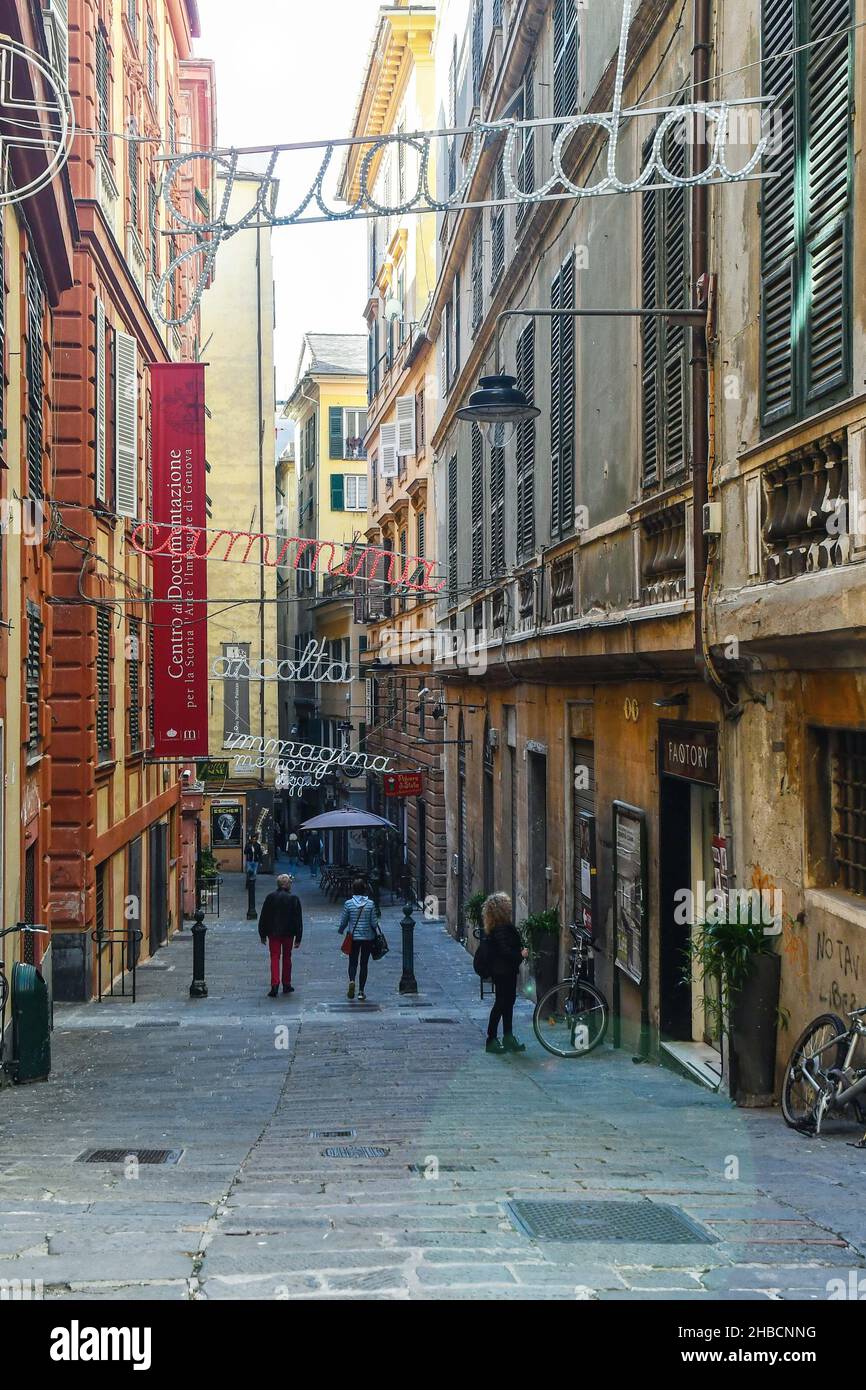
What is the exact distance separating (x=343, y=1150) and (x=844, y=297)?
5.56 meters

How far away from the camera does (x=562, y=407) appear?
50.4 ft

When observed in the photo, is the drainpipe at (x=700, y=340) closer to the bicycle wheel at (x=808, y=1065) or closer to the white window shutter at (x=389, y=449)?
the bicycle wheel at (x=808, y=1065)

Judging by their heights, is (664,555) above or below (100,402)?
below

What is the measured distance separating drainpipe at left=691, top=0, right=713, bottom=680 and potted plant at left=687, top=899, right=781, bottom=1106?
1716 millimetres

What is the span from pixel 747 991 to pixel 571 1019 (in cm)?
404

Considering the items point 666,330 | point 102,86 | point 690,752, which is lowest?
point 690,752

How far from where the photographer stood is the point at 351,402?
55.2 m

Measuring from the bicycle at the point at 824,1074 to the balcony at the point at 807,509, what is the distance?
243 centimetres

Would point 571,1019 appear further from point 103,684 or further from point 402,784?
point 402,784

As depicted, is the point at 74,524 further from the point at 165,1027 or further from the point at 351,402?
the point at 351,402

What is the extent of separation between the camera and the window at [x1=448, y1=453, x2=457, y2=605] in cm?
2669

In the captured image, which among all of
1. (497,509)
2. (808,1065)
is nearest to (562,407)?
(497,509)

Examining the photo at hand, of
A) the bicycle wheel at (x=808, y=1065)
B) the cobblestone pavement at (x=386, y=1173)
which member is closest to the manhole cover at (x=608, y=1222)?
the cobblestone pavement at (x=386, y=1173)

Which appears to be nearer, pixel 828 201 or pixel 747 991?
pixel 828 201
